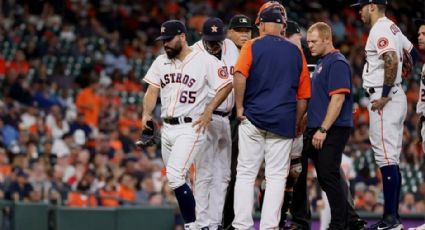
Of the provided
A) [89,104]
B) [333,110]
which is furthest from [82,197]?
[333,110]

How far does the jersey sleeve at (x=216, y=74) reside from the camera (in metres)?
8.90

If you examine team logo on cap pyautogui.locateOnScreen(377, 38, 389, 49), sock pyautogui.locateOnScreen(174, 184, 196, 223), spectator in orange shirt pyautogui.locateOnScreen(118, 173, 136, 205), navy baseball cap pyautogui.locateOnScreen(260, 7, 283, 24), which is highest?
navy baseball cap pyautogui.locateOnScreen(260, 7, 283, 24)

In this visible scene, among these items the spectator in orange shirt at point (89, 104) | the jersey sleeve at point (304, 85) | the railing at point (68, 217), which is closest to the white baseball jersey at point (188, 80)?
the jersey sleeve at point (304, 85)

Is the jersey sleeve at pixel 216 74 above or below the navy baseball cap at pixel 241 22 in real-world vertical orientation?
below

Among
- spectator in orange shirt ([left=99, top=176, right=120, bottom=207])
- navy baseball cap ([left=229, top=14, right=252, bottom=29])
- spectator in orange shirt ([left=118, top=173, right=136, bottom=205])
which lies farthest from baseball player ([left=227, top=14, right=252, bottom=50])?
spectator in orange shirt ([left=118, top=173, right=136, bottom=205])

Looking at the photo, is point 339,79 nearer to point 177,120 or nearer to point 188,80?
point 188,80

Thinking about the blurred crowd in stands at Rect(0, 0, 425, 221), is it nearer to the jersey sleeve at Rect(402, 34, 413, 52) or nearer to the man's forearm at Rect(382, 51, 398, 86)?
the jersey sleeve at Rect(402, 34, 413, 52)

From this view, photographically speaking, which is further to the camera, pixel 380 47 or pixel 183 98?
pixel 183 98

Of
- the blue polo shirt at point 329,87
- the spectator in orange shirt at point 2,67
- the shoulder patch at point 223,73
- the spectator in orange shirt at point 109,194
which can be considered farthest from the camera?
the spectator in orange shirt at point 2,67

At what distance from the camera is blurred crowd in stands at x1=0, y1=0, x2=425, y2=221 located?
47.6 ft

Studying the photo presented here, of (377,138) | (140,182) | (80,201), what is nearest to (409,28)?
(140,182)

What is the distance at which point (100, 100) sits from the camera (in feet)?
55.5

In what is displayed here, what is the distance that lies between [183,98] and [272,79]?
96cm

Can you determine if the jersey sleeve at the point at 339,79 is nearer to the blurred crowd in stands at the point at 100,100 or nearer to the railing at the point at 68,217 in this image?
the blurred crowd in stands at the point at 100,100
